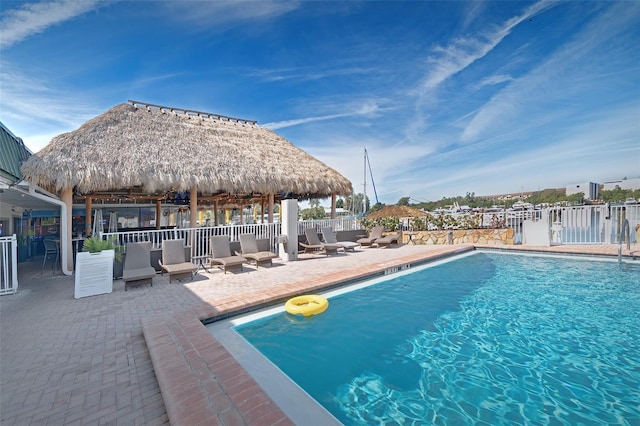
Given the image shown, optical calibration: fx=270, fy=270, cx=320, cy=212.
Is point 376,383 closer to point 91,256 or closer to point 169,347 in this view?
point 169,347

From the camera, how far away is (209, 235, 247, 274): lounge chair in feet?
23.6

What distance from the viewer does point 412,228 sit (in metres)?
14.3

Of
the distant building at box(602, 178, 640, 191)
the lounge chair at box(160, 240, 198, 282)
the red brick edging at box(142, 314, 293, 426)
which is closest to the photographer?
the red brick edging at box(142, 314, 293, 426)

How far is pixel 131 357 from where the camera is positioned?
10.1 feet

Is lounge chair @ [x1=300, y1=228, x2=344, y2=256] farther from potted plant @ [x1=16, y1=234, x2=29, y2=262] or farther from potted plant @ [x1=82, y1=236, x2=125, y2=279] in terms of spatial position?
potted plant @ [x1=16, y1=234, x2=29, y2=262]

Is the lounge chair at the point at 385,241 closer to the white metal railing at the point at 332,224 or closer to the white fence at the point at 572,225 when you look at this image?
the white metal railing at the point at 332,224

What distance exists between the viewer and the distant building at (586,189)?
34.2m

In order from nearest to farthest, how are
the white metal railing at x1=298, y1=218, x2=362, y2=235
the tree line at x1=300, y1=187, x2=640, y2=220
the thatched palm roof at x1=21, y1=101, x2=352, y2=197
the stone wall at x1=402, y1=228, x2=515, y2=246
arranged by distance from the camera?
the thatched palm roof at x1=21, y1=101, x2=352, y2=197 < the white metal railing at x1=298, y1=218, x2=362, y2=235 < the stone wall at x1=402, y1=228, x2=515, y2=246 < the tree line at x1=300, y1=187, x2=640, y2=220

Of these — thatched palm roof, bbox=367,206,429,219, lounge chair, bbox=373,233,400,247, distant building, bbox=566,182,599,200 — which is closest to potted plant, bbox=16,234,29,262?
lounge chair, bbox=373,233,400,247

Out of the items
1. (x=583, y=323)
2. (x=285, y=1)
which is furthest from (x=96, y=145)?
(x=583, y=323)

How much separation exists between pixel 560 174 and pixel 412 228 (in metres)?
16.5

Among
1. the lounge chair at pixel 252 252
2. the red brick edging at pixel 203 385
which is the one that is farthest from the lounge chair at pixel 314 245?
the red brick edging at pixel 203 385

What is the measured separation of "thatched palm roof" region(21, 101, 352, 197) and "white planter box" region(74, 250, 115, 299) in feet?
11.8

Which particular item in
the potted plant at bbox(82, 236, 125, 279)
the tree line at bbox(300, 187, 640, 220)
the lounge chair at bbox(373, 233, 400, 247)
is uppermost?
the tree line at bbox(300, 187, 640, 220)
